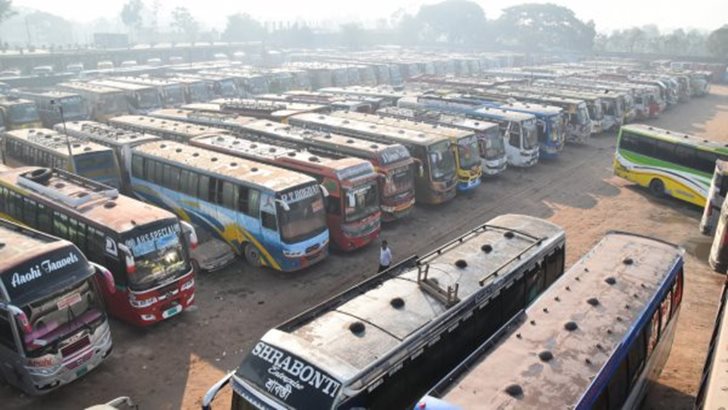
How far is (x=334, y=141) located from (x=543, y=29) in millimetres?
93600

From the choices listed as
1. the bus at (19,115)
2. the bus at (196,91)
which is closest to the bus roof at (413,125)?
the bus at (196,91)

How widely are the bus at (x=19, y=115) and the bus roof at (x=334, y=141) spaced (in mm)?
16464

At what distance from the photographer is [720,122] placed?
42.9 meters

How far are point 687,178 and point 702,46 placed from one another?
9400 centimetres

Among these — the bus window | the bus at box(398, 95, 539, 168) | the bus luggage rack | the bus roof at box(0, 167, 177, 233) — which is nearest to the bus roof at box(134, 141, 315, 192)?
the bus roof at box(0, 167, 177, 233)

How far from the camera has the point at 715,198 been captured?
1908 cm

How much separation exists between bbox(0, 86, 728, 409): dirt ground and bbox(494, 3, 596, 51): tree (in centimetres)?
8048

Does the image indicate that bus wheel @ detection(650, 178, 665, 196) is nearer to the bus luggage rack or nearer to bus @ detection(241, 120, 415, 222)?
bus @ detection(241, 120, 415, 222)

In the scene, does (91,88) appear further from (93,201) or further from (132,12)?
(132,12)

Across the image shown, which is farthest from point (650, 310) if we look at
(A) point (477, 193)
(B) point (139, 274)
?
(A) point (477, 193)

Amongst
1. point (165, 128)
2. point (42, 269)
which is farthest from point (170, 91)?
point (42, 269)

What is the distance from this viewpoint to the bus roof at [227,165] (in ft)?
53.6

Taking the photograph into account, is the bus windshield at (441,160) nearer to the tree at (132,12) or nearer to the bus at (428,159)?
the bus at (428,159)

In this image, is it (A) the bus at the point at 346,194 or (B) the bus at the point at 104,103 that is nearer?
(A) the bus at the point at 346,194
